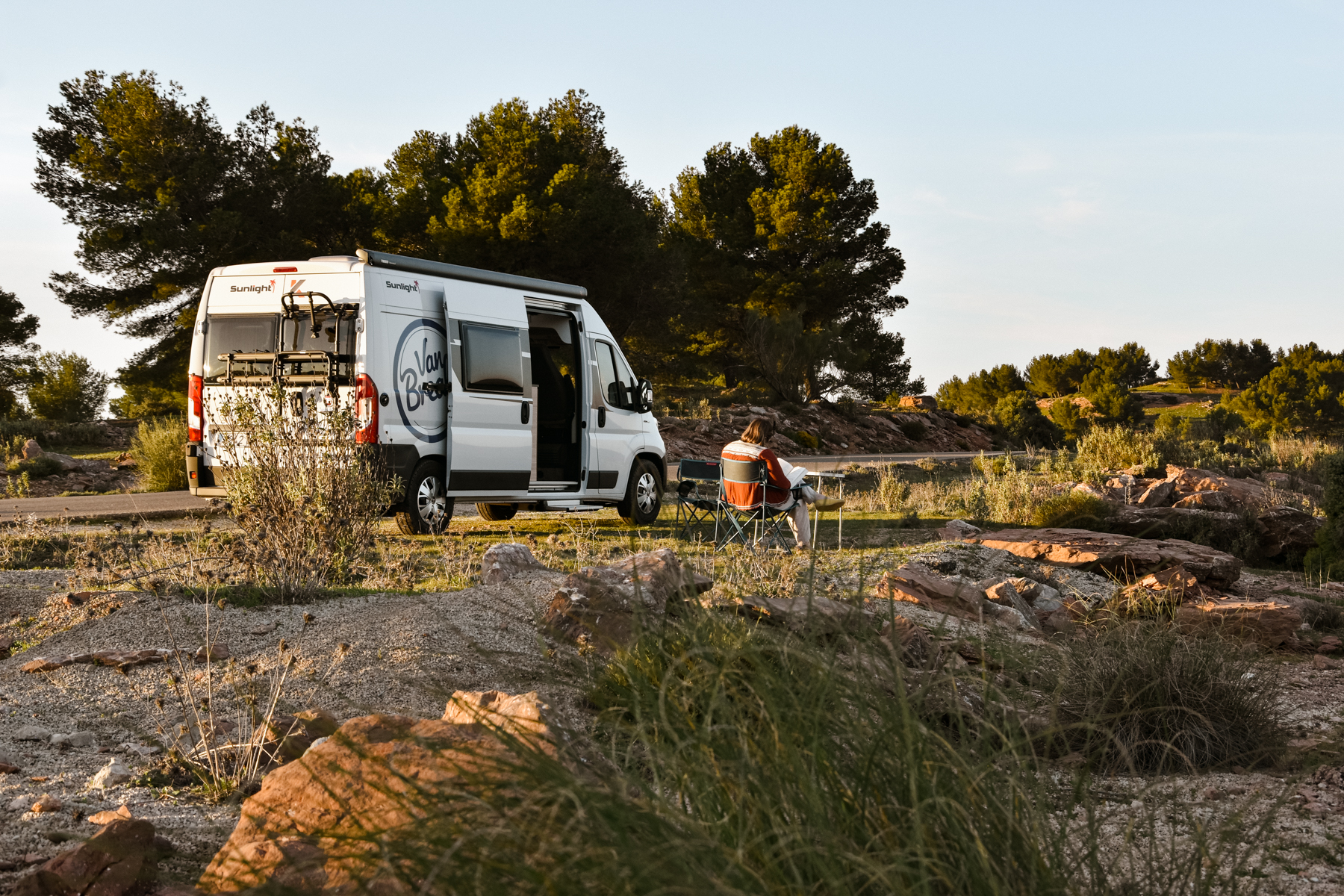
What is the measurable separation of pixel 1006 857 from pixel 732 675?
79cm

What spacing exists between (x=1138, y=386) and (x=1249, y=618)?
52.7m

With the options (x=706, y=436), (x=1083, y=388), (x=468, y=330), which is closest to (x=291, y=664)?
(x=468, y=330)

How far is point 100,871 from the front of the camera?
80.4 inches

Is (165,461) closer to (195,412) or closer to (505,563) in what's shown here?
(195,412)

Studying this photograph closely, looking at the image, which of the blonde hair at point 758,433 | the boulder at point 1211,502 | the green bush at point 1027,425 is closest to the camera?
the blonde hair at point 758,433

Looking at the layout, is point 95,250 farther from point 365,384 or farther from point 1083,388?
point 1083,388

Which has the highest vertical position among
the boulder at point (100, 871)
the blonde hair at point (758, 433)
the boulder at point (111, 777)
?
the blonde hair at point (758, 433)

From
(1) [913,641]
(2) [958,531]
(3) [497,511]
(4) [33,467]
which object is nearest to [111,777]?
(1) [913,641]

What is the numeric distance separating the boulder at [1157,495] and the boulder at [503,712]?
10158 mm

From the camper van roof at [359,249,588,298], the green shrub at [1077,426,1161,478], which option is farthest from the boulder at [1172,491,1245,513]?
the camper van roof at [359,249,588,298]

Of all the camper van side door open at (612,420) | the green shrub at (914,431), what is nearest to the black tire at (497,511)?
the camper van side door open at (612,420)

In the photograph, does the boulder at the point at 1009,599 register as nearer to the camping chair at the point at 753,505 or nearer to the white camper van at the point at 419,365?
the camping chair at the point at 753,505

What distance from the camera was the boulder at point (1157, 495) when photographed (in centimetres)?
1126

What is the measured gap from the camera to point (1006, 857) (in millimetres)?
1688
